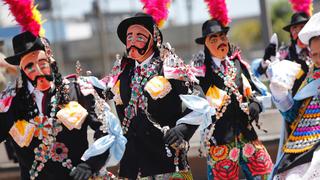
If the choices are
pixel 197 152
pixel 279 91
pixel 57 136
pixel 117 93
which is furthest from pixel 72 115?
pixel 197 152

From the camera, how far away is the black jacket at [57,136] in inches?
201

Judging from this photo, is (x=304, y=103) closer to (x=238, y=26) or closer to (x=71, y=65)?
(x=71, y=65)

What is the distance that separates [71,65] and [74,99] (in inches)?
1621

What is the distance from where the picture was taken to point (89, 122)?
16.7 feet

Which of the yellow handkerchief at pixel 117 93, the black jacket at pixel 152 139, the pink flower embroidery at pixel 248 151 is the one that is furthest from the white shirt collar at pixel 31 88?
the pink flower embroidery at pixel 248 151

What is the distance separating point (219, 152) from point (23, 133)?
75.4 inches

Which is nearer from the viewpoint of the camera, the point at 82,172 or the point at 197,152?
the point at 82,172

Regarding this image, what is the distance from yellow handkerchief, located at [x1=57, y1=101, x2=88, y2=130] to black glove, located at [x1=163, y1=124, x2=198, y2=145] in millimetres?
626

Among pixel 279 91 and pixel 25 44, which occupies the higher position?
pixel 25 44

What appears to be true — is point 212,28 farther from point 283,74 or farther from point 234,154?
point 283,74

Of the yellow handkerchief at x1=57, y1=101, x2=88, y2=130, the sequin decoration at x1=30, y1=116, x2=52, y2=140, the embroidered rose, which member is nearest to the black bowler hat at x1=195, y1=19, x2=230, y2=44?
Result: the embroidered rose

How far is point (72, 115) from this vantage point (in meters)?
5.02

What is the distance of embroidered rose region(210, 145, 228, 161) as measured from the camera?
246 inches

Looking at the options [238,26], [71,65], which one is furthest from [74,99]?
[238,26]
